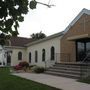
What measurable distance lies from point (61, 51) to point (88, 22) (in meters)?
4.57

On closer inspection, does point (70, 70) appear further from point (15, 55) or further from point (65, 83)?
point (15, 55)

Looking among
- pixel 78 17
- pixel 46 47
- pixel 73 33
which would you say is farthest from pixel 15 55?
pixel 78 17

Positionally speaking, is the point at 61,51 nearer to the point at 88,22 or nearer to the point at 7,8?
the point at 88,22

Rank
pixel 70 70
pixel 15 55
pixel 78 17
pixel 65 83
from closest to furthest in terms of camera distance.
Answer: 1. pixel 65 83
2. pixel 70 70
3. pixel 78 17
4. pixel 15 55

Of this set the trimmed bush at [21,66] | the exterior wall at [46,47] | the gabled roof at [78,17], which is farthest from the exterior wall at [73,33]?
the trimmed bush at [21,66]

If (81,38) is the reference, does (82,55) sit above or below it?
below

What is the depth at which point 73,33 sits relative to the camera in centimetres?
2411

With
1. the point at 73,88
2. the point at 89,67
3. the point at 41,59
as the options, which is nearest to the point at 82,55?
the point at 89,67

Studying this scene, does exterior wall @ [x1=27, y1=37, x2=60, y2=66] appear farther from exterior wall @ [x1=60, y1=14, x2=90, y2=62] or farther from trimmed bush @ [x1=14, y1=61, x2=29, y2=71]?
trimmed bush @ [x1=14, y1=61, x2=29, y2=71]

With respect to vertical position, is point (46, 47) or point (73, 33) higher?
point (73, 33)

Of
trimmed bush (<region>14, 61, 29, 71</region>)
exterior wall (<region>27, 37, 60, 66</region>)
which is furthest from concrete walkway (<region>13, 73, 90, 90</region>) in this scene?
trimmed bush (<region>14, 61, 29, 71</region>)

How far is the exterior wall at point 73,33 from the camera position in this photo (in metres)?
22.5

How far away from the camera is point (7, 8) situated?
325 centimetres

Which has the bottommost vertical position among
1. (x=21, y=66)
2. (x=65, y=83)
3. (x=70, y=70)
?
(x=65, y=83)
